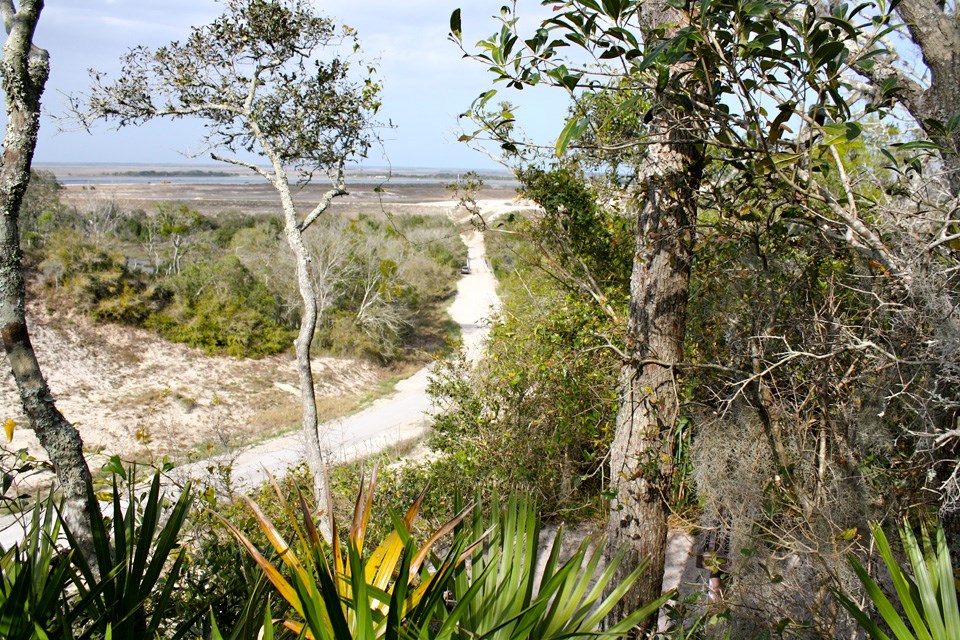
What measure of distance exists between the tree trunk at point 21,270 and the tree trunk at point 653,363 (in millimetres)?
2661

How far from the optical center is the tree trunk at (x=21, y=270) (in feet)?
9.18

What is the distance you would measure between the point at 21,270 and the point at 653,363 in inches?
122

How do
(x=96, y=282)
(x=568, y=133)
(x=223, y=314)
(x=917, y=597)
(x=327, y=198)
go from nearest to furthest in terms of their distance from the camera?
(x=917, y=597) < (x=568, y=133) < (x=327, y=198) < (x=96, y=282) < (x=223, y=314)

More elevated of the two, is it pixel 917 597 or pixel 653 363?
pixel 653 363

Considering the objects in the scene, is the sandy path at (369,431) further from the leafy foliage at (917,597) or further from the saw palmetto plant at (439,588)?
the leafy foliage at (917,597)

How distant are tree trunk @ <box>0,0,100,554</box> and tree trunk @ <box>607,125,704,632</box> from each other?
2.66 meters

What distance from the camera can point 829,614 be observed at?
3408 millimetres

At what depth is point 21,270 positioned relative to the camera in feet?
9.39

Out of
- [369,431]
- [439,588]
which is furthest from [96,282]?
[439,588]

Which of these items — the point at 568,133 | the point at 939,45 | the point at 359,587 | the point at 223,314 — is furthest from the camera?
the point at 223,314

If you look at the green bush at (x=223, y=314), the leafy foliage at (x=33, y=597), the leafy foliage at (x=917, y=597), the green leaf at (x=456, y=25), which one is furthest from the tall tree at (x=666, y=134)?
the green bush at (x=223, y=314)

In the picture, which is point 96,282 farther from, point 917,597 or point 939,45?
point 917,597

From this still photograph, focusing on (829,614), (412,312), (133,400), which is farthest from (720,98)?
(412,312)

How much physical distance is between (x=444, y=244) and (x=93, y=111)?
2666cm
